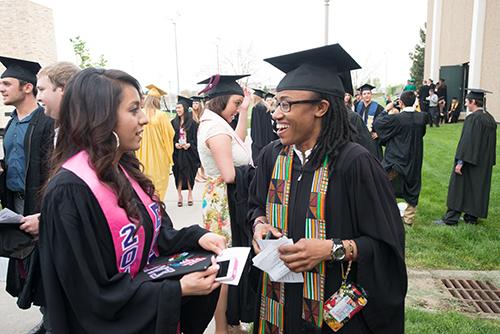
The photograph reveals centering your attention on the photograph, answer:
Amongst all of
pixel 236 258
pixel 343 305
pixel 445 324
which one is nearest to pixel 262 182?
pixel 236 258

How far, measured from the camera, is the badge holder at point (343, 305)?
1862 millimetres

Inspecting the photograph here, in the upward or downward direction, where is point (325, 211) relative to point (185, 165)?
upward

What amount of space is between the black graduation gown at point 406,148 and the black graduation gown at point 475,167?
1.96 ft

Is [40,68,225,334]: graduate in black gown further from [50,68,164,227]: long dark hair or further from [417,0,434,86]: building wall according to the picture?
[417,0,434,86]: building wall

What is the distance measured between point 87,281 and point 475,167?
6.53 meters

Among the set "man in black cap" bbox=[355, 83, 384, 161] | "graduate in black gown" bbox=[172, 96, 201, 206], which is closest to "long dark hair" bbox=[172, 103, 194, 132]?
"graduate in black gown" bbox=[172, 96, 201, 206]

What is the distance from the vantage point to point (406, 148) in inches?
261

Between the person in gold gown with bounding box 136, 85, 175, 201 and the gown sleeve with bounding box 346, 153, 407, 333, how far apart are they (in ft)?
12.8

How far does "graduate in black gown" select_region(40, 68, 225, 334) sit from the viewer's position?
4.88 feet

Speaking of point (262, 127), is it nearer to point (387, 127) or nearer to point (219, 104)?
point (387, 127)

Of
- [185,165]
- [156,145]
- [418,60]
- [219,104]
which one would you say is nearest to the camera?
[219,104]

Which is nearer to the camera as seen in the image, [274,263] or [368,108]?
[274,263]

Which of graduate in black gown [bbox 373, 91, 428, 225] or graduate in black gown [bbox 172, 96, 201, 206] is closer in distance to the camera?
graduate in black gown [bbox 373, 91, 428, 225]

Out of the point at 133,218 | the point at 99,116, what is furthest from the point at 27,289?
the point at 99,116
